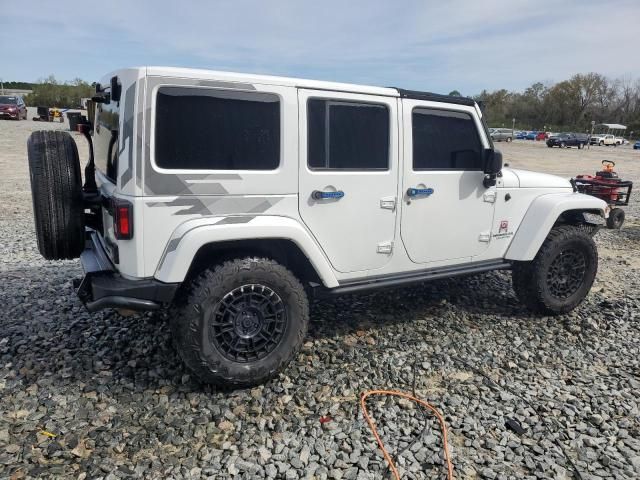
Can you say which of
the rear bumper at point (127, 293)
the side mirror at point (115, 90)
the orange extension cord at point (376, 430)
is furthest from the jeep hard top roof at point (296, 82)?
the orange extension cord at point (376, 430)

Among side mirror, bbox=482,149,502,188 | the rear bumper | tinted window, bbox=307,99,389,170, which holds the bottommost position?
the rear bumper

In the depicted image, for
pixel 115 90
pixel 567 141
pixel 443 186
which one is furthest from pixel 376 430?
pixel 567 141

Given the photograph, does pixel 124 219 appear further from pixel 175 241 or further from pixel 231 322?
pixel 231 322

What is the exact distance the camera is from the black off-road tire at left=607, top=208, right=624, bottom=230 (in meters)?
8.40

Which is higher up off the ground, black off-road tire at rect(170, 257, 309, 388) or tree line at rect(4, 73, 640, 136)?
tree line at rect(4, 73, 640, 136)

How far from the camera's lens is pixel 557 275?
14.9 feet

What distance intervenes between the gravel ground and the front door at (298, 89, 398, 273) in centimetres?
90

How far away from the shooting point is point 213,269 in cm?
308

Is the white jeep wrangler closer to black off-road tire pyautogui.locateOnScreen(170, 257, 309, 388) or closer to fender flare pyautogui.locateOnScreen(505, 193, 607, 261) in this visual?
black off-road tire pyautogui.locateOnScreen(170, 257, 309, 388)

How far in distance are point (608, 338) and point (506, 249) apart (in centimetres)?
114

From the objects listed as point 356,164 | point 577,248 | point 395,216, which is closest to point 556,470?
point 395,216

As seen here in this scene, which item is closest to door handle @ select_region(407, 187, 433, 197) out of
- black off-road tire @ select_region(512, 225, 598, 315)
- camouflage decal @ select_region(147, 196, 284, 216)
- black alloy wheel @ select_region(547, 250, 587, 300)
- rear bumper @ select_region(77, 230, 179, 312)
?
camouflage decal @ select_region(147, 196, 284, 216)

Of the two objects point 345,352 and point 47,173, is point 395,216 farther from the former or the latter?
point 47,173

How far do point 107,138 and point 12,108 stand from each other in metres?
33.0
